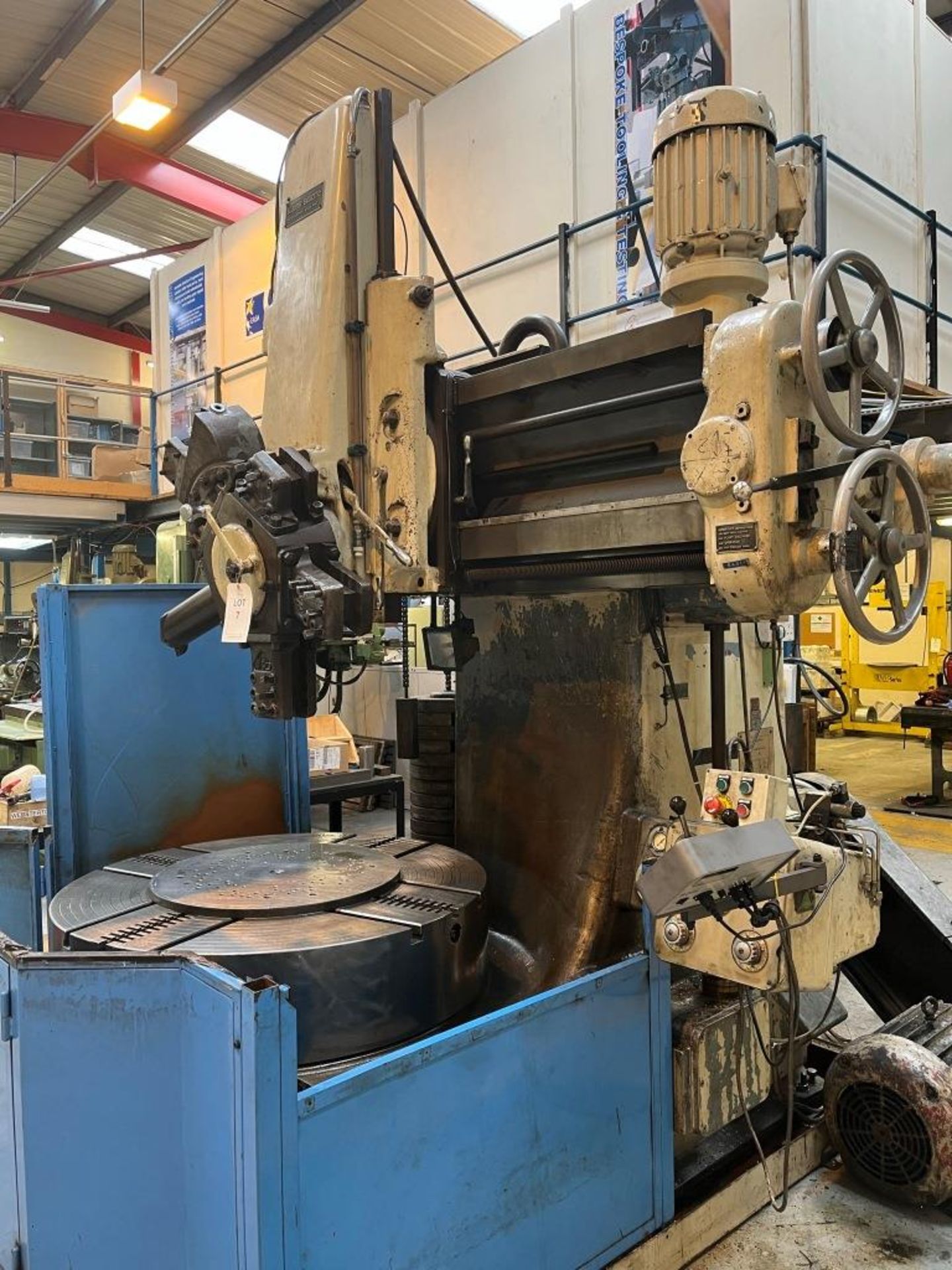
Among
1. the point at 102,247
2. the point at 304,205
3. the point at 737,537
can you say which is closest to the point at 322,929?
the point at 737,537

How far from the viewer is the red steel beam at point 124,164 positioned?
564 cm

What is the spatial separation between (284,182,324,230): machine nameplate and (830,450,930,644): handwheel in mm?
1019

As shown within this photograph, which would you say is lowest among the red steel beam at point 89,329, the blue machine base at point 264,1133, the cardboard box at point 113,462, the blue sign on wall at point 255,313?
the blue machine base at point 264,1133

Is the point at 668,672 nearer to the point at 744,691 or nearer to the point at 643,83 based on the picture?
the point at 744,691

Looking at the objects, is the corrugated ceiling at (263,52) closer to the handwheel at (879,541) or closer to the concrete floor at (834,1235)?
the handwheel at (879,541)

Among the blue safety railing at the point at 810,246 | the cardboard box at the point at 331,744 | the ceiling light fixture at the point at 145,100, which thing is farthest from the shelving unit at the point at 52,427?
the blue safety railing at the point at 810,246

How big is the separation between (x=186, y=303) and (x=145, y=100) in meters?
1.83

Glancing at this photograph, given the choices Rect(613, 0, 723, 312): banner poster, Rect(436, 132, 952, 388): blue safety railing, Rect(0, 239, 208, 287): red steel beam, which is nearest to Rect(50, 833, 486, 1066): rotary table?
Rect(436, 132, 952, 388): blue safety railing

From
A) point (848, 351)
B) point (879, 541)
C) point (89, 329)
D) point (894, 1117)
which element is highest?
point (89, 329)

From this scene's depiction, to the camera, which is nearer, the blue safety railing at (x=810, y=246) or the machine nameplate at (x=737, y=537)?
the machine nameplate at (x=737, y=537)

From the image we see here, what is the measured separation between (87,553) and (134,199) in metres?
2.87

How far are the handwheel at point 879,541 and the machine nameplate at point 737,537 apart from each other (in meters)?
0.10

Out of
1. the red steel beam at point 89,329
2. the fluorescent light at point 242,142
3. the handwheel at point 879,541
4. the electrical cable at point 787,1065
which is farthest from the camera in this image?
the red steel beam at point 89,329

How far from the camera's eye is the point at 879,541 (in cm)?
122
